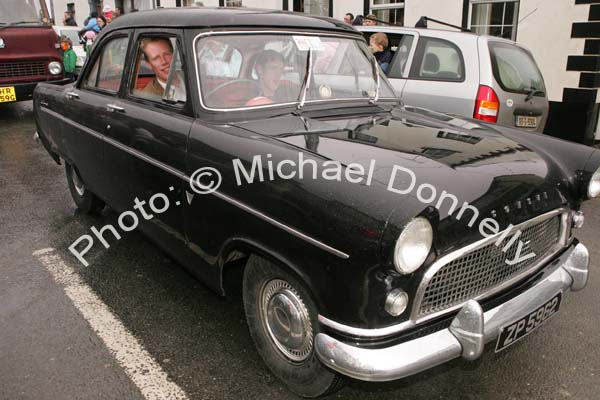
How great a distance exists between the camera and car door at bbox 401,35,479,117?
18.3ft

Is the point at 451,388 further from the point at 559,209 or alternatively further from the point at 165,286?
the point at 165,286

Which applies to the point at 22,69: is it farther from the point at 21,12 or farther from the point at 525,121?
the point at 525,121

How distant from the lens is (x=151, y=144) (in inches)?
126

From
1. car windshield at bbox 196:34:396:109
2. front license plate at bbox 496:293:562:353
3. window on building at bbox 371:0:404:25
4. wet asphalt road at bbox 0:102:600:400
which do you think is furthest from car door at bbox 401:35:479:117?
window on building at bbox 371:0:404:25

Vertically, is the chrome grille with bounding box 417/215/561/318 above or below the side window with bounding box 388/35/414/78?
below

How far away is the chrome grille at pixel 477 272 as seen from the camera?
2184 mm

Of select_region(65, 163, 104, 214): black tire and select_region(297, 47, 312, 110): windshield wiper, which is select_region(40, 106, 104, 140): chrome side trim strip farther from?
select_region(297, 47, 312, 110): windshield wiper

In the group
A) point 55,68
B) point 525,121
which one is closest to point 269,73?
point 525,121

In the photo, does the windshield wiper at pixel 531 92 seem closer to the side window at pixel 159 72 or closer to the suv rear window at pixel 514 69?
the suv rear window at pixel 514 69

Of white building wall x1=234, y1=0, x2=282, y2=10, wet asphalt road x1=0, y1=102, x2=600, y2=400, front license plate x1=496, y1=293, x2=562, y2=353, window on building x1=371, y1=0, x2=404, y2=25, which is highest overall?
white building wall x1=234, y1=0, x2=282, y2=10

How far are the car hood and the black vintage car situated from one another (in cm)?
1

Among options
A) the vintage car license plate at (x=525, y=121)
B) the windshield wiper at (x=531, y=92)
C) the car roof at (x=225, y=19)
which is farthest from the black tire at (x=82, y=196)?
the windshield wiper at (x=531, y=92)

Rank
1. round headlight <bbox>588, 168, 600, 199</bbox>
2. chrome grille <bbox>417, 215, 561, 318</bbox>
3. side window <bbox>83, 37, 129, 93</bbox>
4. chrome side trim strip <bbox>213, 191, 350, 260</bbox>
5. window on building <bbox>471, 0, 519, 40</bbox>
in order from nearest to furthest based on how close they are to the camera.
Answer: chrome side trim strip <bbox>213, 191, 350, 260</bbox>
chrome grille <bbox>417, 215, 561, 318</bbox>
round headlight <bbox>588, 168, 600, 199</bbox>
side window <bbox>83, 37, 129, 93</bbox>
window on building <bbox>471, 0, 519, 40</bbox>

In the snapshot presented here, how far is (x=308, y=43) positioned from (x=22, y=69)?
7.58 meters
